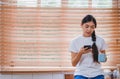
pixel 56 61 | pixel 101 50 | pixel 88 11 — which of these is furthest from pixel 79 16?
pixel 101 50

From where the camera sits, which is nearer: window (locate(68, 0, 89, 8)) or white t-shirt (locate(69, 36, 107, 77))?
white t-shirt (locate(69, 36, 107, 77))

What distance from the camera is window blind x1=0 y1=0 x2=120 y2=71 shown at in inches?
104

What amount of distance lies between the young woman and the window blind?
774 millimetres

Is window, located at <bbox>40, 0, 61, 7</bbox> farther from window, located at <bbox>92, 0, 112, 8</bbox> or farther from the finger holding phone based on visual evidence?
the finger holding phone

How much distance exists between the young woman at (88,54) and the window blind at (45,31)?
30.5 inches

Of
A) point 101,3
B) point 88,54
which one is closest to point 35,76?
point 88,54

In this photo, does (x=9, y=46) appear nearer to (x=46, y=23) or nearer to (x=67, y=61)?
(x=46, y=23)

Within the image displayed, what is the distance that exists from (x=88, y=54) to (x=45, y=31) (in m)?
0.94

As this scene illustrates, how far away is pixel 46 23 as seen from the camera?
2.67 metres

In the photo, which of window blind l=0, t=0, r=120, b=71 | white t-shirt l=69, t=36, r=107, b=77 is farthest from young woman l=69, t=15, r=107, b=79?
window blind l=0, t=0, r=120, b=71

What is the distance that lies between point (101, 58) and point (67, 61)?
0.84 m

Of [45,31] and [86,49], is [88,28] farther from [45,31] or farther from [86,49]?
[45,31]

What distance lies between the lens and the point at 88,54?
6.07ft

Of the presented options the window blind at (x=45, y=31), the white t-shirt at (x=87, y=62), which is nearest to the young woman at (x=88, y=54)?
the white t-shirt at (x=87, y=62)
